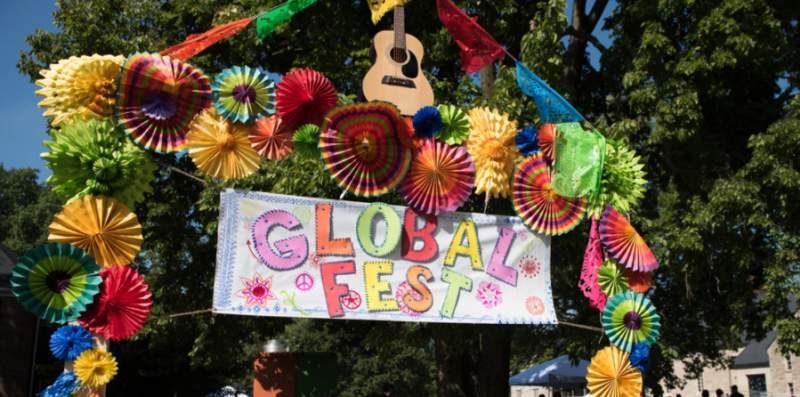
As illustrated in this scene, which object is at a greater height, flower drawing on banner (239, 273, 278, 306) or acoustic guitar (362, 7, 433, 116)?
acoustic guitar (362, 7, 433, 116)

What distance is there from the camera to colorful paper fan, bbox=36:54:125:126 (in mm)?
5363

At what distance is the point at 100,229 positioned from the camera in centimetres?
519

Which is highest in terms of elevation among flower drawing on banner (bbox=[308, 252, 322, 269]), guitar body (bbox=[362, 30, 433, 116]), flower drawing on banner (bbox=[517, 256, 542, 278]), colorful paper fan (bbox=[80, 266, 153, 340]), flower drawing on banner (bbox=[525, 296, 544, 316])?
guitar body (bbox=[362, 30, 433, 116])

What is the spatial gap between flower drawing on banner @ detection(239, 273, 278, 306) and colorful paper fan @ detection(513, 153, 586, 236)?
2338 millimetres

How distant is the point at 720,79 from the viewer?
36.7 ft

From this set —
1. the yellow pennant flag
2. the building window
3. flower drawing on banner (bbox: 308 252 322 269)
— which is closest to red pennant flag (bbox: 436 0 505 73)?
the yellow pennant flag

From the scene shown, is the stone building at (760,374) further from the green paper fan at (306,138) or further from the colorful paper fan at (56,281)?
the colorful paper fan at (56,281)

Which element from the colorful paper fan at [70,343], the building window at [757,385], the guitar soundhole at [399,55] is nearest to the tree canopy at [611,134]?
the guitar soundhole at [399,55]

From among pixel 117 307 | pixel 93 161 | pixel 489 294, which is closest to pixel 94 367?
pixel 117 307

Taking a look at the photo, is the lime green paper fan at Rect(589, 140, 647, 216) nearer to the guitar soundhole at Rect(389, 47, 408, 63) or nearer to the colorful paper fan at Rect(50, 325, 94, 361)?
the guitar soundhole at Rect(389, 47, 408, 63)

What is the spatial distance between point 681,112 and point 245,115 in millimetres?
6664

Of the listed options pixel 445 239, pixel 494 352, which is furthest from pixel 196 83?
pixel 494 352

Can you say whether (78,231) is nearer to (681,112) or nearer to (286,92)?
(286,92)

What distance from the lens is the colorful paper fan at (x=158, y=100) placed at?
5.45 meters
